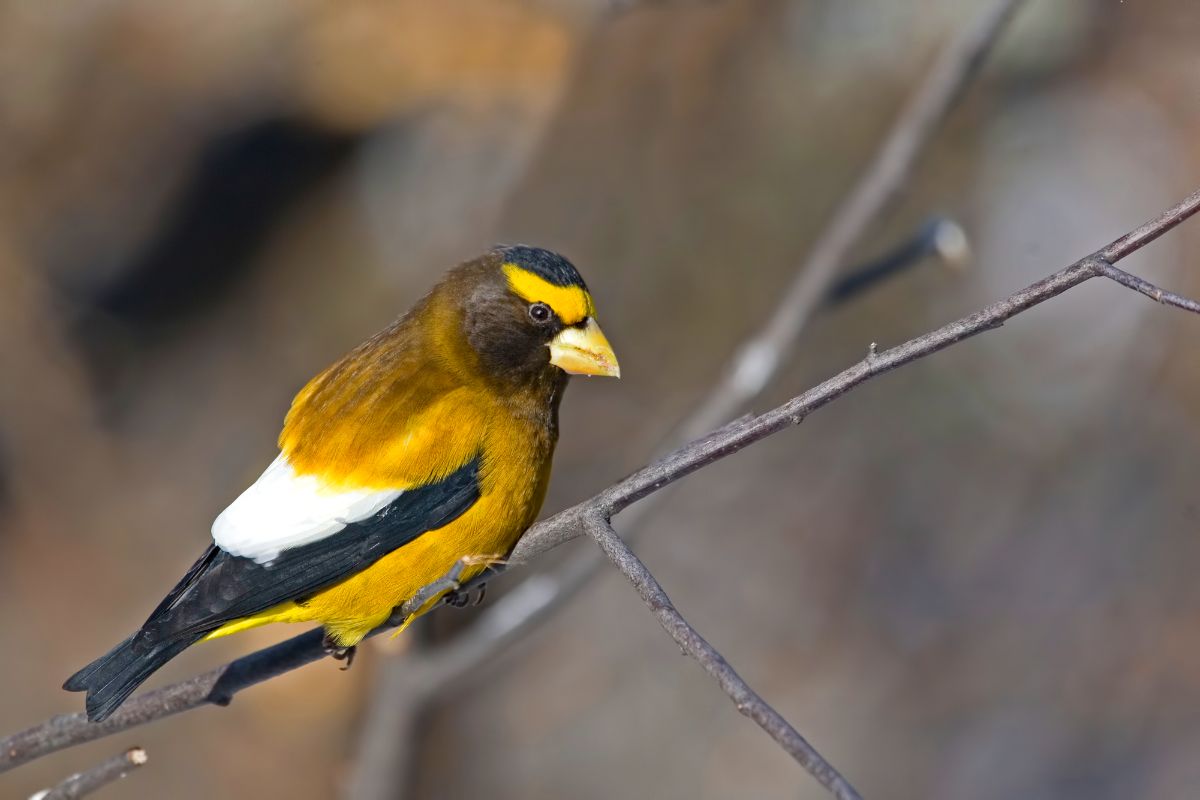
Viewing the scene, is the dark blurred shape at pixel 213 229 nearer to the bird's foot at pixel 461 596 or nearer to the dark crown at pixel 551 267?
the dark crown at pixel 551 267

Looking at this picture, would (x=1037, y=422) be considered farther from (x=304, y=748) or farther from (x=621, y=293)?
(x=304, y=748)

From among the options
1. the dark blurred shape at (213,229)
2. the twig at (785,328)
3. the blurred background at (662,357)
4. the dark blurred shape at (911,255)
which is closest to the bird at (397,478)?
the twig at (785,328)

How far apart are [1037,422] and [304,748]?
4555 mm

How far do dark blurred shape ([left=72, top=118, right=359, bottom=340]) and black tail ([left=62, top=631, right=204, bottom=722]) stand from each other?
453 cm

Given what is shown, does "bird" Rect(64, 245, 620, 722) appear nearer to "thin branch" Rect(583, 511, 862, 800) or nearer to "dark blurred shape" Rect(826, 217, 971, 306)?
"thin branch" Rect(583, 511, 862, 800)

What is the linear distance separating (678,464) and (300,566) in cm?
124

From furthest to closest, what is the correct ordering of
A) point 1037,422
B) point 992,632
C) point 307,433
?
point 1037,422, point 992,632, point 307,433

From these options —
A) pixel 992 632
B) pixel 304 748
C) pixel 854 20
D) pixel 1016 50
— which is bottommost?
pixel 992 632

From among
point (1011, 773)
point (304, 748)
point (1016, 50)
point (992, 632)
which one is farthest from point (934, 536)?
point (304, 748)

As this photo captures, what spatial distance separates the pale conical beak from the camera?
367cm

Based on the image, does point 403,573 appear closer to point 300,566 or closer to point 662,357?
point 300,566

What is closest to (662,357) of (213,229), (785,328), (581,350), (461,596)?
(213,229)

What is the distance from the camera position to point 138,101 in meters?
7.42

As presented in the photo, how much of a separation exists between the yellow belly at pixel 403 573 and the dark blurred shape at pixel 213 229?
4521mm
